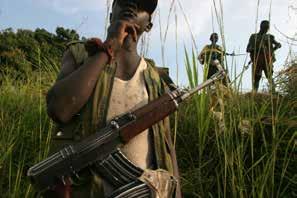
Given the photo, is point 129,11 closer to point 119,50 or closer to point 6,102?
point 119,50

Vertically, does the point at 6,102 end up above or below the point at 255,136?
above

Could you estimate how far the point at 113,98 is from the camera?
183cm

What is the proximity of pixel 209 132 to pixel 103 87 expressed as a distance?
1614mm

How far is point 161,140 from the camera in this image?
1.87 metres

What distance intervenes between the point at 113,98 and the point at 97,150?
0.69ft

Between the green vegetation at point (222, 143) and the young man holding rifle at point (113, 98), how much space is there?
80cm

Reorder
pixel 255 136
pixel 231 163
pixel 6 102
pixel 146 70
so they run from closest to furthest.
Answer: pixel 146 70 < pixel 231 163 < pixel 255 136 < pixel 6 102

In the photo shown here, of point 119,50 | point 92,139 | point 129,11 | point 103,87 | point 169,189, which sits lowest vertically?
point 169,189

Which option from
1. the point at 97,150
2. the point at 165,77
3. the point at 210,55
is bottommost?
the point at 97,150

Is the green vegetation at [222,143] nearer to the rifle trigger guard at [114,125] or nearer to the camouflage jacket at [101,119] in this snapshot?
the camouflage jacket at [101,119]

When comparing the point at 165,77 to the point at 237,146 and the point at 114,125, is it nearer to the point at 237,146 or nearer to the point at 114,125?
the point at 114,125

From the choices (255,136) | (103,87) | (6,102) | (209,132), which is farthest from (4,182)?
(103,87)

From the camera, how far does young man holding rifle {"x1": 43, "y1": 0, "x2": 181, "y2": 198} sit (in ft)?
5.60

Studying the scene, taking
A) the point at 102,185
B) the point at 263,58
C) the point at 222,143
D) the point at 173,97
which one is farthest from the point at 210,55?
the point at 102,185
